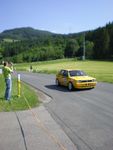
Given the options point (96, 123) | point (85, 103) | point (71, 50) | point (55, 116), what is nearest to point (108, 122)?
point (96, 123)

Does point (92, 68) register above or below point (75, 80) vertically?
below

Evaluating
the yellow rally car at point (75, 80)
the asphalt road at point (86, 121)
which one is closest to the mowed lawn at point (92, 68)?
the yellow rally car at point (75, 80)

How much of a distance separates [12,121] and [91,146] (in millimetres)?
3774

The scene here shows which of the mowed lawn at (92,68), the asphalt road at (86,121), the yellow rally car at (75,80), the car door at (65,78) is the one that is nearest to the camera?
the asphalt road at (86,121)

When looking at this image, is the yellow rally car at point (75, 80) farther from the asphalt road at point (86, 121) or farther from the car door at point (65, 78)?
the asphalt road at point (86, 121)

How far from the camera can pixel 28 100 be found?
15.8m

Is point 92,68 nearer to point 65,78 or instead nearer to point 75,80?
point 65,78

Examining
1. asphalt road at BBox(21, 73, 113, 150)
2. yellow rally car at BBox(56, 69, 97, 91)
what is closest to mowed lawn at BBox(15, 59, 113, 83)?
yellow rally car at BBox(56, 69, 97, 91)

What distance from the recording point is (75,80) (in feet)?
71.8

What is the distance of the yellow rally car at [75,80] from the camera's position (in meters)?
21.6

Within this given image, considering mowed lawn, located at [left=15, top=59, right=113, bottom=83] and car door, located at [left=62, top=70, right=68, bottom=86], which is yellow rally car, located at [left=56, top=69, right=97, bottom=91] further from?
mowed lawn, located at [left=15, top=59, right=113, bottom=83]

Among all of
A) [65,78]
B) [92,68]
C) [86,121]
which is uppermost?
[65,78]

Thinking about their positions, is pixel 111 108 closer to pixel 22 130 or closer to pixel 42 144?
pixel 22 130

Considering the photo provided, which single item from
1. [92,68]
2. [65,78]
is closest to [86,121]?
[65,78]
